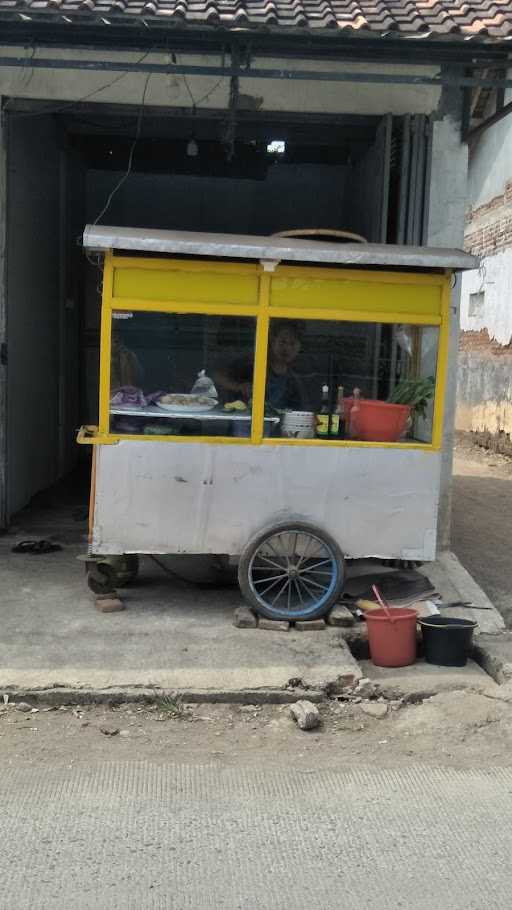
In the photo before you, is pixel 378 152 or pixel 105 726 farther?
pixel 378 152

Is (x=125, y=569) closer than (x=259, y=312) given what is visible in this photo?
No

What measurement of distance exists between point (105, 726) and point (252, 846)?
4.52 feet

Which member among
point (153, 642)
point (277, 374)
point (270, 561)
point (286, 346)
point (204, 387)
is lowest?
point (153, 642)

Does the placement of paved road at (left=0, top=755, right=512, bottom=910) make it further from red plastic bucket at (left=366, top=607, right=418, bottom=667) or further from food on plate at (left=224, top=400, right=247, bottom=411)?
food on plate at (left=224, top=400, right=247, bottom=411)

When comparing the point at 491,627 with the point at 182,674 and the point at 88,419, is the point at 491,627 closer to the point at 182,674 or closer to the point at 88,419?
the point at 182,674

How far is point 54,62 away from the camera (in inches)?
249

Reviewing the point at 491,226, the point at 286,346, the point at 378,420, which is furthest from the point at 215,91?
the point at 491,226

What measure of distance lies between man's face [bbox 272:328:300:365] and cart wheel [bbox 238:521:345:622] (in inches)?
43.8

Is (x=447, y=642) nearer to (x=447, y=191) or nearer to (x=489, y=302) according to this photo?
(x=447, y=191)

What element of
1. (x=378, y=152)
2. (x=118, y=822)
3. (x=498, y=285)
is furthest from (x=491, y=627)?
(x=498, y=285)

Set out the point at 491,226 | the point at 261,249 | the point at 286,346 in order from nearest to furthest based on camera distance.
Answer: the point at 261,249 → the point at 286,346 → the point at 491,226

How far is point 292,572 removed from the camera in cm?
599

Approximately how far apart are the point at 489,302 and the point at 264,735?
1212cm

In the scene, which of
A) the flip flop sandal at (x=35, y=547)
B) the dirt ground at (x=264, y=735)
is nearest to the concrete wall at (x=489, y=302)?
the flip flop sandal at (x=35, y=547)
